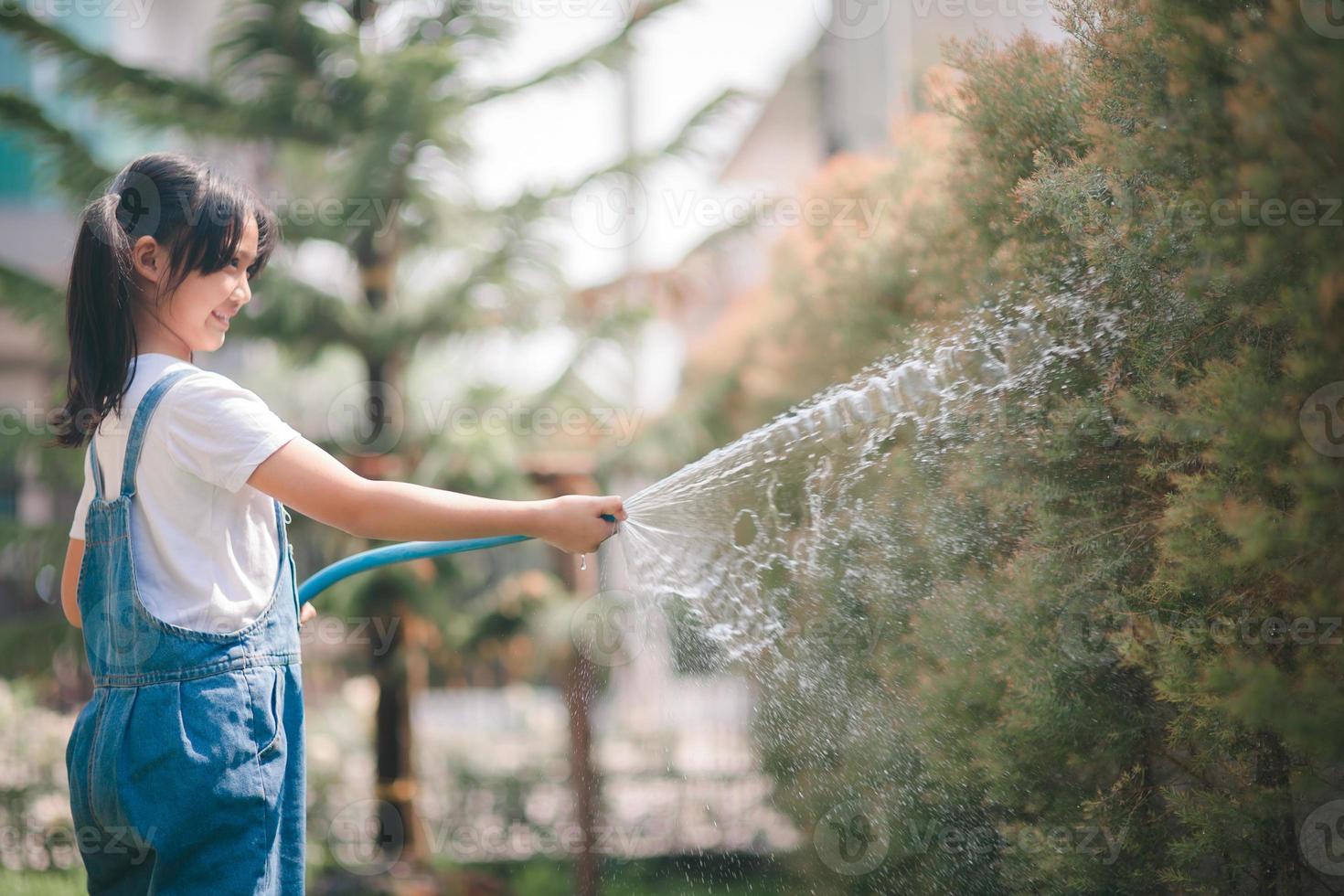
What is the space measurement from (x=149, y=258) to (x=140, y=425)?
13.5 inches

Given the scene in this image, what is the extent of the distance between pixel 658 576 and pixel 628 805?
3.48 m

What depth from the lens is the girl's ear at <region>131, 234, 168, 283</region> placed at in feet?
6.47

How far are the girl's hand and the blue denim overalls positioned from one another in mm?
522

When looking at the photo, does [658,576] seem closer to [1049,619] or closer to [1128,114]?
[1049,619]

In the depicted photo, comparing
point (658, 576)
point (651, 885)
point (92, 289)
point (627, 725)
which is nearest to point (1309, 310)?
point (658, 576)
